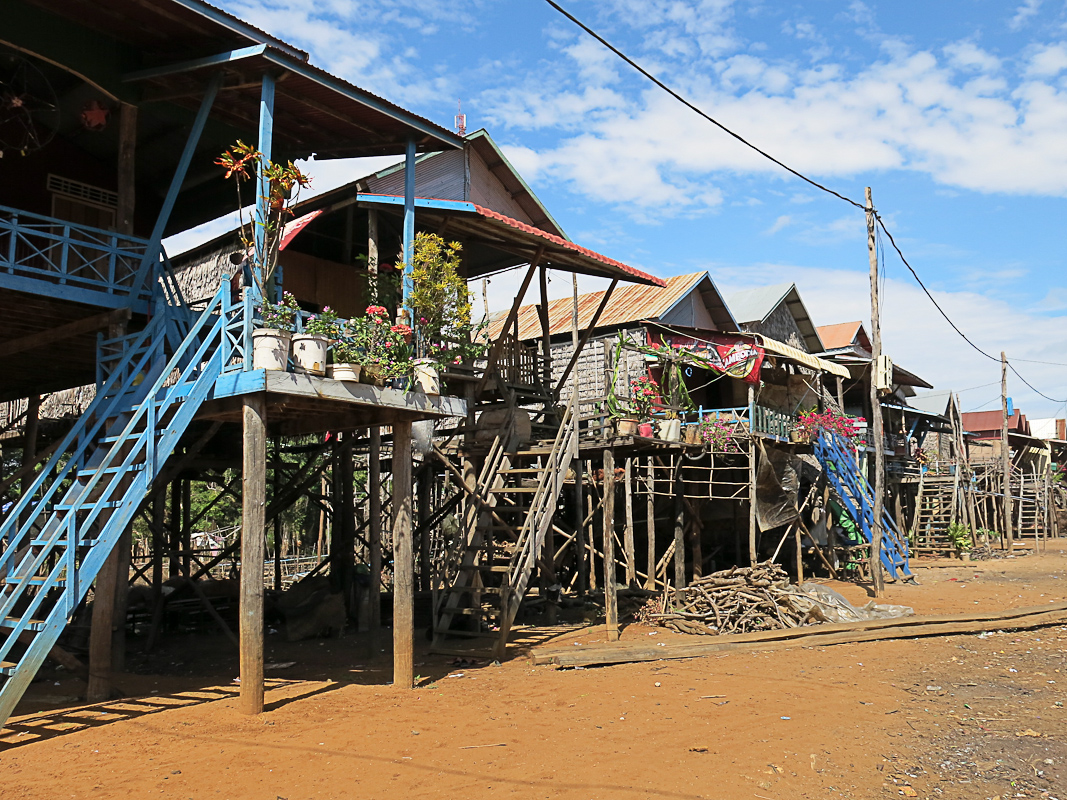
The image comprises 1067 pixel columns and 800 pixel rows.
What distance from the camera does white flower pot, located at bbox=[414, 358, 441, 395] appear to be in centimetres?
1009

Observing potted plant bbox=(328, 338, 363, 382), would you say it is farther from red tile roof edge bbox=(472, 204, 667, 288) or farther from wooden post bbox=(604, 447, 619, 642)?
wooden post bbox=(604, 447, 619, 642)

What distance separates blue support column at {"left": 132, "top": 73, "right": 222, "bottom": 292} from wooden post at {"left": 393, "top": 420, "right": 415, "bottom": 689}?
3.38 m

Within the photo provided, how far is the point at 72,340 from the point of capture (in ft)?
34.2

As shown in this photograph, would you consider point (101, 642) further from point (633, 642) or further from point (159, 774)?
point (633, 642)

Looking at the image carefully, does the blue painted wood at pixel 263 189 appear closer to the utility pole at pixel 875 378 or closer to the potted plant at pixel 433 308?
the potted plant at pixel 433 308

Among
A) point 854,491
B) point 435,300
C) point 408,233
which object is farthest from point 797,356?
point 408,233

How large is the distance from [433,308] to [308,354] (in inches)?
81.3

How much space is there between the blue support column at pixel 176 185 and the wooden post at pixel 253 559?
245 cm

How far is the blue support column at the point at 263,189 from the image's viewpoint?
28.8 ft

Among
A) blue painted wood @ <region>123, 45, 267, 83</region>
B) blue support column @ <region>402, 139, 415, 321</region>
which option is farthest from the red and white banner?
blue painted wood @ <region>123, 45, 267, 83</region>

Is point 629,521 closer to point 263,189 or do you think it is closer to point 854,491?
point 854,491

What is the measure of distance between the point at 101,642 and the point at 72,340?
3712mm

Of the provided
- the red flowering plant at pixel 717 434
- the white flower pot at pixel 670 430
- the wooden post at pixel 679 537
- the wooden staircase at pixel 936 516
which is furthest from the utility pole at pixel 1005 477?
the white flower pot at pixel 670 430

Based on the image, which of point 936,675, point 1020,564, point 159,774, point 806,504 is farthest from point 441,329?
point 1020,564
